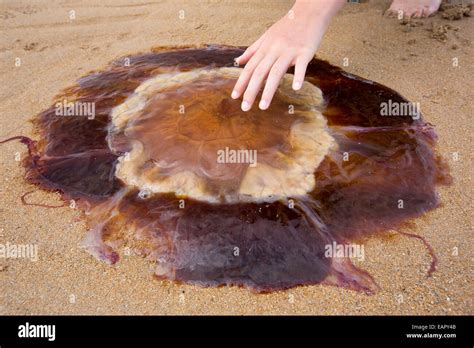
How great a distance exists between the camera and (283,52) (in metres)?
2.92

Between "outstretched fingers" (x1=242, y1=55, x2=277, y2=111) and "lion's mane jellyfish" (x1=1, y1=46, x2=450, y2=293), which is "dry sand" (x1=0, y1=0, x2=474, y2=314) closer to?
"lion's mane jellyfish" (x1=1, y1=46, x2=450, y2=293)

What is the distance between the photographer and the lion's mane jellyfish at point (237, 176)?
247 cm

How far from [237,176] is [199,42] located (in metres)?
2.54

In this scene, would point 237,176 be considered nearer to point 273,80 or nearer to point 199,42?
point 273,80

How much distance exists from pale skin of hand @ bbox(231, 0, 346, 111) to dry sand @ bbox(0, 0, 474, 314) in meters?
1.14

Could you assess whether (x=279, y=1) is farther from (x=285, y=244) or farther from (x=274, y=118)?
(x=285, y=244)

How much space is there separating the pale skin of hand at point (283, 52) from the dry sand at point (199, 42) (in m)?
1.14

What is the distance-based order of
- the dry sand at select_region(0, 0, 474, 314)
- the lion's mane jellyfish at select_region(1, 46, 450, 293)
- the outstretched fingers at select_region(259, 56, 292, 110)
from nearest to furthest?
the dry sand at select_region(0, 0, 474, 314) → the lion's mane jellyfish at select_region(1, 46, 450, 293) → the outstretched fingers at select_region(259, 56, 292, 110)

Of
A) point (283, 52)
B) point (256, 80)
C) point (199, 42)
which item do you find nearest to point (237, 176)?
point (256, 80)

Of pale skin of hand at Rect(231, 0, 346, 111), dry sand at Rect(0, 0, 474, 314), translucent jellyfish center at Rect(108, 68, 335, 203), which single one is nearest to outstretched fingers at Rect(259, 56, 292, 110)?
pale skin of hand at Rect(231, 0, 346, 111)

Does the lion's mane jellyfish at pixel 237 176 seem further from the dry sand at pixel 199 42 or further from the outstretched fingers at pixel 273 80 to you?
the outstretched fingers at pixel 273 80

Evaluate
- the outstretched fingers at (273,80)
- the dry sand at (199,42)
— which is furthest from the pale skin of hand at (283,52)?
the dry sand at (199,42)

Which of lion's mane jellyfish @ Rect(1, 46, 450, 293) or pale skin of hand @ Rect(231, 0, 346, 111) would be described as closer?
lion's mane jellyfish @ Rect(1, 46, 450, 293)

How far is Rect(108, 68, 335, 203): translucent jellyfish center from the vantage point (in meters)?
2.77
